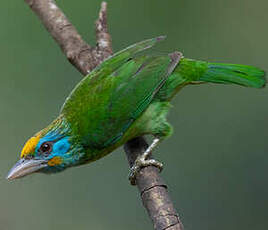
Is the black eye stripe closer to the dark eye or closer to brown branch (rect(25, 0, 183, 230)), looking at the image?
the dark eye

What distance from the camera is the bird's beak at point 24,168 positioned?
9.75 feet

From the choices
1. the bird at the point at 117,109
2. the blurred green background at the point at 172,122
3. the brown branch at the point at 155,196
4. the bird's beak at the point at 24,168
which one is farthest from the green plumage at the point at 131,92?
the blurred green background at the point at 172,122

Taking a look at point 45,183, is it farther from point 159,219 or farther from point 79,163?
point 159,219

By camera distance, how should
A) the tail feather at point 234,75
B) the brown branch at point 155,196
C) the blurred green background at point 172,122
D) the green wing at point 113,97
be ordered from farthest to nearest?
1. the blurred green background at point 172,122
2. the tail feather at point 234,75
3. the green wing at point 113,97
4. the brown branch at point 155,196

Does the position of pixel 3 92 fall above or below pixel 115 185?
above

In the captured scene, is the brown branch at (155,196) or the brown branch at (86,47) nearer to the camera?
the brown branch at (155,196)

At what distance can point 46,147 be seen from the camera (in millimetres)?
3037

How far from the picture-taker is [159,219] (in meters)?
2.55

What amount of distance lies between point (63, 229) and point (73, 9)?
5.68 feet

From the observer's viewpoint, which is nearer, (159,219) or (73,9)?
(159,219)

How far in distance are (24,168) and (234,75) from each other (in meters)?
1.40

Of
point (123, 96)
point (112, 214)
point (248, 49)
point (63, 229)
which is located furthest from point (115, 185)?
point (248, 49)

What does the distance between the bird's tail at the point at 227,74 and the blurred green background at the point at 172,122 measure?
0.30 m

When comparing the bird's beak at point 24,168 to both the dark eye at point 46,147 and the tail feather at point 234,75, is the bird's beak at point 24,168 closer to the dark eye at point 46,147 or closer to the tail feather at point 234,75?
the dark eye at point 46,147
